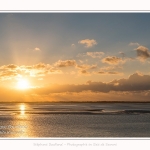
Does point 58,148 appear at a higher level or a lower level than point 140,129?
lower

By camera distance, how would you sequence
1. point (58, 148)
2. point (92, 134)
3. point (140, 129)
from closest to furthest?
point (58, 148) < point (92, 134) < point (140, 129)

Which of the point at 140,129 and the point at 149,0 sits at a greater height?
the point at 149,0

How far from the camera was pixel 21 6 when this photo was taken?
1800 centimetres

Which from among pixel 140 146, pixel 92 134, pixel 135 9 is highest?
pixel 135 9

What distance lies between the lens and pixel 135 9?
17781 mm

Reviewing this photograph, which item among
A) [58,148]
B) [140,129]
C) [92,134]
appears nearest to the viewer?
[58,148]

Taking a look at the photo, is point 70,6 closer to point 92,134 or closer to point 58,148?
point 58,148

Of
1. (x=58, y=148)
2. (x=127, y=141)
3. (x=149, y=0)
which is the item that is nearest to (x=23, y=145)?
(x=58, y=148)

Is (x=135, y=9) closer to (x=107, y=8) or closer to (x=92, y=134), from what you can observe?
(x=107, y=8)

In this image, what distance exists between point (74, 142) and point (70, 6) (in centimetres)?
825

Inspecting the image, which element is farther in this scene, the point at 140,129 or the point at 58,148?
the point at 140,129

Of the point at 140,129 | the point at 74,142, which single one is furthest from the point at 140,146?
the point at 140,129

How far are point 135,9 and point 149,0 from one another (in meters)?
1.05

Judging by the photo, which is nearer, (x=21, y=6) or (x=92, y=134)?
(x=21, y=6)
